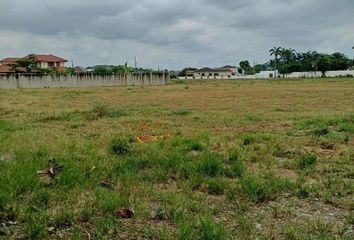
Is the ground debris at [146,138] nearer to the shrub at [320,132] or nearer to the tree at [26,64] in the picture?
the shrub at [320,132]

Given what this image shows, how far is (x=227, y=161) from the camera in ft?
19.3

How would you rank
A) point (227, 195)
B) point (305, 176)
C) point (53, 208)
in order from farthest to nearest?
point (305, 176)
point (227, 195)
point (53, 208)

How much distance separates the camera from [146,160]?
19.1ft

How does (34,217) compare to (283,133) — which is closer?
(34,217)

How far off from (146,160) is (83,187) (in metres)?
1.41

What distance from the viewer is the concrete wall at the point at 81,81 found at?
47722 millimetres

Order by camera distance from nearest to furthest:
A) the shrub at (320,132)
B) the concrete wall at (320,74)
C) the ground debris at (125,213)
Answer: the ground debris at (125,213) < the shrub at (320,132) < the concrete wall at (320,74)

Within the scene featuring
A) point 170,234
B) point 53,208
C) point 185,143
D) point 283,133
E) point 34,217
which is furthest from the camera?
point 283,133

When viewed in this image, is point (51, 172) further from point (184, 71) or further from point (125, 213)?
point (184, 71)

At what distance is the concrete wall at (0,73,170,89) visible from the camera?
4772 cm

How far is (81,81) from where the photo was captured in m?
54.2

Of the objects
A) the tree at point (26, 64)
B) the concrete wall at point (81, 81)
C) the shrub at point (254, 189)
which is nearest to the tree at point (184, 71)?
the concrete wall at point (81, 81)

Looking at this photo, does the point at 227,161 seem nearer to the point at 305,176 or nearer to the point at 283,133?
the point at 305,176

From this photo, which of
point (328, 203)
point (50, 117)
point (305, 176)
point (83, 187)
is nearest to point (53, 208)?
point (83, 187)
